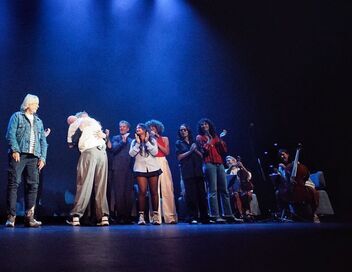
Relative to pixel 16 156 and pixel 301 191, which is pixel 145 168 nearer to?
pixel 16 156

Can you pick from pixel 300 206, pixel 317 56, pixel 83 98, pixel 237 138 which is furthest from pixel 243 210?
pixel 317 56

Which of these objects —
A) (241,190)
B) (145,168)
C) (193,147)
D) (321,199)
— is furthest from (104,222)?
(321,199)

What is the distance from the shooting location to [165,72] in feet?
28.0

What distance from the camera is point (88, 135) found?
5203mm

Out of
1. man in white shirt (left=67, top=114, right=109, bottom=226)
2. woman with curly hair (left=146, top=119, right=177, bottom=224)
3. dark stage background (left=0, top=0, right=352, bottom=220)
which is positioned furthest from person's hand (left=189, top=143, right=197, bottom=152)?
dark stage background (left=0, top=0, right=352, bottom=220)

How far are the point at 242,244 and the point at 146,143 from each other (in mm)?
3319

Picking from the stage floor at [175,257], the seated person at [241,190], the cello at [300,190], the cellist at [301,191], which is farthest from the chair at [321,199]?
the stage floor at [175,257]

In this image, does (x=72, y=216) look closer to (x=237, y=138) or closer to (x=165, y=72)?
(x=165, y=72)

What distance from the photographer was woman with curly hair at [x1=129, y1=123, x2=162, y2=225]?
5410 mm

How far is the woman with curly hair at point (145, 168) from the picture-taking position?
5410 millimetres

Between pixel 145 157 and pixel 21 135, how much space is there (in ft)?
5.43

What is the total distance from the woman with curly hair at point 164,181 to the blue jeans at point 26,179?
185cm

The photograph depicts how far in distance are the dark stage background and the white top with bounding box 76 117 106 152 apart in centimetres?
229

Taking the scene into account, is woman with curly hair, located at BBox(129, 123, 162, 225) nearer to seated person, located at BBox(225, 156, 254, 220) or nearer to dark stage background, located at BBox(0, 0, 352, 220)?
seated person, located at BBox(225, 156, 254, 220)
